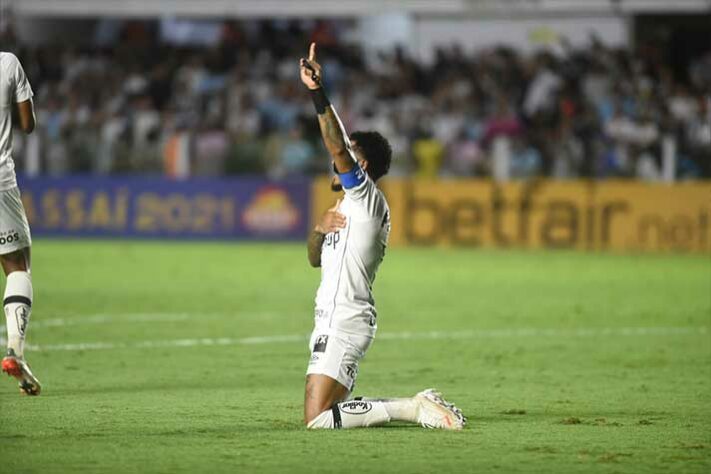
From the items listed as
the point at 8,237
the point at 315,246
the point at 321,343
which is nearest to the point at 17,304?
the point at 8,237

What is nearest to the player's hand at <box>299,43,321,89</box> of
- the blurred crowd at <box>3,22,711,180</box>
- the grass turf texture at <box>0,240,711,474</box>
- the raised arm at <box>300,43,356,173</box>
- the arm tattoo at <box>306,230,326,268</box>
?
the raised arm at <box>300,43,356,173</box>

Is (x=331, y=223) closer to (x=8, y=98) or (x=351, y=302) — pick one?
(x=351, y=302)

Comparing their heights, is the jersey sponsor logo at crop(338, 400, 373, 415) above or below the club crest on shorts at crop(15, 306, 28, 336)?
below

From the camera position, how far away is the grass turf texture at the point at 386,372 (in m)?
7.23

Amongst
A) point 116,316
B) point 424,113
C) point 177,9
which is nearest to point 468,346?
point 116,316

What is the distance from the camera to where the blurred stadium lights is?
2812 cm

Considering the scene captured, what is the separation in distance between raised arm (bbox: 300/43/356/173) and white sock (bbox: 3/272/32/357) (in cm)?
247

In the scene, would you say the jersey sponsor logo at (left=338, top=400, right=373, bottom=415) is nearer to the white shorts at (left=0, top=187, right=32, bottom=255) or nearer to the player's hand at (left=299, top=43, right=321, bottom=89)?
the player's hand at (left=299, top=43, right=321, bottom=89)

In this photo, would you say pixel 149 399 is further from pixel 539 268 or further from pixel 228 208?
pixel 228 208

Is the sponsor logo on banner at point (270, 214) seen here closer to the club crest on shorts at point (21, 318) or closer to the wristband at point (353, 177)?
the club crest on shorts at point (21, 318)

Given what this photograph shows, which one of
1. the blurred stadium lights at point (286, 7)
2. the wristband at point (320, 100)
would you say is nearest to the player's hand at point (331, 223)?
the wristband at point (320, 100)

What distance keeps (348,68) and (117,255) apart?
319 inches

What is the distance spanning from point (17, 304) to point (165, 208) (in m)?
18.7

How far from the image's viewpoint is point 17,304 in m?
9.02
